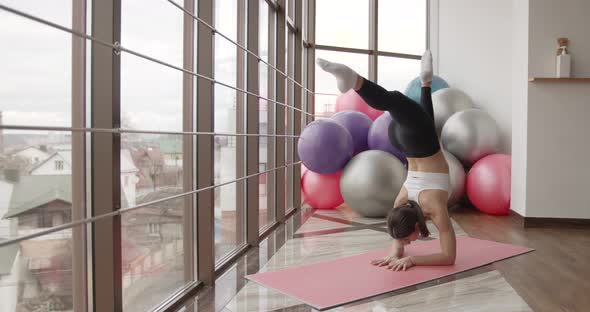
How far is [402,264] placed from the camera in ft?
7.64

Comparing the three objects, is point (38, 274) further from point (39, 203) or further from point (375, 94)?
point (375, 94)

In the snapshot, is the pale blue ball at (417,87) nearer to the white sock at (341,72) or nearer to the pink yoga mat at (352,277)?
the pink yoga mat at (352,277)

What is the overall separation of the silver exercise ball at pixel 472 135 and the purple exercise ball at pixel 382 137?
0.57 m

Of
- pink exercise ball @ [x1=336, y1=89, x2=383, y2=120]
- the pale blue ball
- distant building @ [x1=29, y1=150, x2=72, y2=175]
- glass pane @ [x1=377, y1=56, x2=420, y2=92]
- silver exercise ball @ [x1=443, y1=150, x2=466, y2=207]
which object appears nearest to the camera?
distant building @ [x1=29, y1=150, x2=72, y2=175]

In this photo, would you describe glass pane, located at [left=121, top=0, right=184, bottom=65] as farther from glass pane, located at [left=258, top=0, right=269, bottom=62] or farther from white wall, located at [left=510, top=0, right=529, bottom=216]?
white wall, located at [left=510, top=0, right=529, bottom=216]

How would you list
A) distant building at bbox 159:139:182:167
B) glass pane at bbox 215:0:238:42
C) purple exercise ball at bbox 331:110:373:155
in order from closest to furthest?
distant building at bbox 159:139:182:167 < glass pane at bbox 215:0:238:42 < purple exercise ball at bbox 331:110:373:155

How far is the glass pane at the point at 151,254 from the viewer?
1.69m

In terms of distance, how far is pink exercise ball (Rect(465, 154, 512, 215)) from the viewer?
4.07 meters

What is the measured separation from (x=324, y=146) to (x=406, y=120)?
5.24 ft

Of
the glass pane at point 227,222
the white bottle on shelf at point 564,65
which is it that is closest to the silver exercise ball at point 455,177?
the white bottle on shelf at point 564,65

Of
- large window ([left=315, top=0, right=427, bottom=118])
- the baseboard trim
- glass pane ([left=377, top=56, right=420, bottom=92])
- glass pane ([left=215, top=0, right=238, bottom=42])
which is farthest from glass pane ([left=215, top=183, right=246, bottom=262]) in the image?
glass pane ([left=377, top=56, right=420, bottom=92])

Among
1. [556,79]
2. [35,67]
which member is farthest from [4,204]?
[556,79]

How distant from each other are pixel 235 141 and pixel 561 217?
8.52 ft

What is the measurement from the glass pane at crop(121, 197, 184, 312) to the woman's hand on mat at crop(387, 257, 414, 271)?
3.33ft
